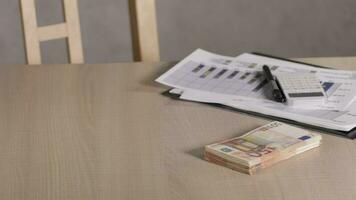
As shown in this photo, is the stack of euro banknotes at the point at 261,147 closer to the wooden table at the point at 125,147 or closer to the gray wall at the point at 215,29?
the wooden table at the point at 125,147

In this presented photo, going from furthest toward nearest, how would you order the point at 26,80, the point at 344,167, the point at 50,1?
the point at 50,1, the point at 26,80, the point at 344,167

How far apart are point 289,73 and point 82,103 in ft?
1.30

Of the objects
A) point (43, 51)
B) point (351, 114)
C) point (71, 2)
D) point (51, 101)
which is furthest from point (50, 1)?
point (351, 114)

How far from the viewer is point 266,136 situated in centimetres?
131

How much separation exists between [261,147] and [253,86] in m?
0.31

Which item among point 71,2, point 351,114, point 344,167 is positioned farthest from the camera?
point 71,2

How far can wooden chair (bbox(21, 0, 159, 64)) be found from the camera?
1760mm

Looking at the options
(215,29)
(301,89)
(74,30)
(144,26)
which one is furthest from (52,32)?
(215,29)

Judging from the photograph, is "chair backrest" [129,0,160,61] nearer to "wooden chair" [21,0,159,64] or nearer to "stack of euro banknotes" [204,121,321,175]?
"wooden chair" [21,0,159,64]

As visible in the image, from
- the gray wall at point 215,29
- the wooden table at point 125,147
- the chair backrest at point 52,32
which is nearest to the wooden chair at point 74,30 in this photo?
the chair backrest at point 52,32

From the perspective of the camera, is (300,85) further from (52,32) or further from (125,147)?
(52,32)

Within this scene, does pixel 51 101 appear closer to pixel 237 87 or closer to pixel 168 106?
pixel 168 106

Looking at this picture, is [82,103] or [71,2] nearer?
[82,103]

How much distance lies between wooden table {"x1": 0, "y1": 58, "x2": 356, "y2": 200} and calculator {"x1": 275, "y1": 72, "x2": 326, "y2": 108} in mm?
87
